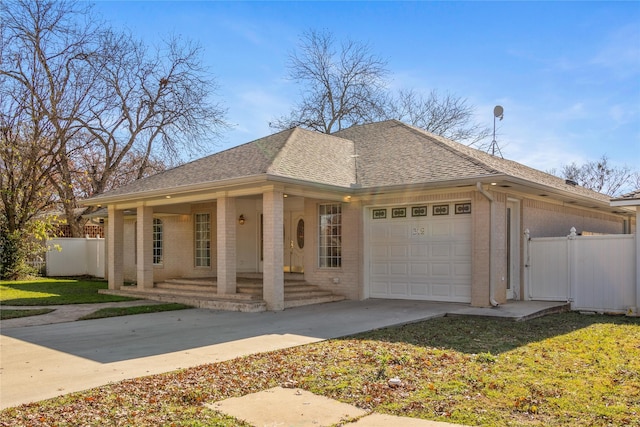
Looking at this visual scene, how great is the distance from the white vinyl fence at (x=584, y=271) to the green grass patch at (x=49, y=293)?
10709 millimetres

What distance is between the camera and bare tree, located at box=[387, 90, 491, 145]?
1310 inches

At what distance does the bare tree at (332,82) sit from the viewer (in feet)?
107

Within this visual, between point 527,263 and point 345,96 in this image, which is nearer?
point 527,263

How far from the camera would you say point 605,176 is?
38875 mm

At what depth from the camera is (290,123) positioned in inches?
1325

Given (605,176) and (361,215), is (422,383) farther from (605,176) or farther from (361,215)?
(605,176)

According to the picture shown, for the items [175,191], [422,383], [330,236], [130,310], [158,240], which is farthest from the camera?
[158,240]

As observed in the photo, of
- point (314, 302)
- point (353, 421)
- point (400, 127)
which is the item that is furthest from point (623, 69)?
point (353, 421)

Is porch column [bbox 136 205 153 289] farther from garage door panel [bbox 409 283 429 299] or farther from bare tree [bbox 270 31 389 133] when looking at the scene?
bare tree [bbox 270 31 389 133]

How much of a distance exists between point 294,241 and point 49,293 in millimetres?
7549

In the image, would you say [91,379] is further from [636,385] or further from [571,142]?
[571,142]

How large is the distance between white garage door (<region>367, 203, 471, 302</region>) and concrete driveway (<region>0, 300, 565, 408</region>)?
0.47 meters

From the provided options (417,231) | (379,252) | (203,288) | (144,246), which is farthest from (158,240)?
(417,231)

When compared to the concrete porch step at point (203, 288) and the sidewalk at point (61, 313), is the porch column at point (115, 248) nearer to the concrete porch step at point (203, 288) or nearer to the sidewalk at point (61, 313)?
the concrete porch step at point (203, 288)
